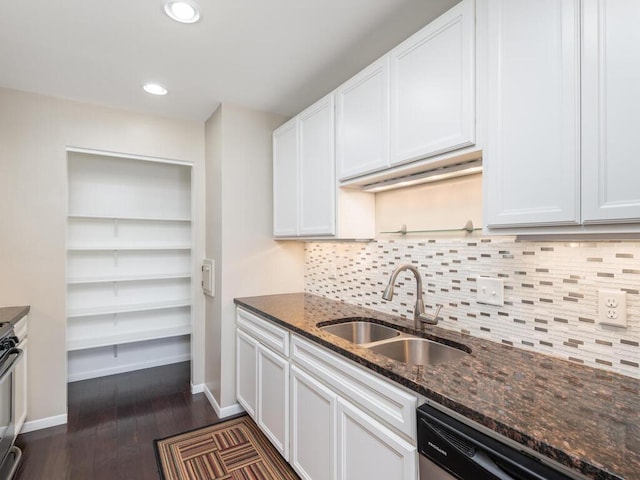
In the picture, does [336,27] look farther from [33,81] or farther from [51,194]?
[51,194]

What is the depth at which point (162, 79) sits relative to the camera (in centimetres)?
230

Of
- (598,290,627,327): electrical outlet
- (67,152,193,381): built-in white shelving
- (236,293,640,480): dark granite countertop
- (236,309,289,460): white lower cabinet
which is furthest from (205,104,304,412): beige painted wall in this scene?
(598,290,627,327): electrical outlet

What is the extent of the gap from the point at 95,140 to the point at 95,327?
1.75 m

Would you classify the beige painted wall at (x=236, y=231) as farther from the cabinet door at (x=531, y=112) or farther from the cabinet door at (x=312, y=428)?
the cabinet door at (x=531, y=112)

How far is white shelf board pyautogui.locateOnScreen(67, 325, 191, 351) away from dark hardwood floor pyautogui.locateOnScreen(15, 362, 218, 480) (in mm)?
437

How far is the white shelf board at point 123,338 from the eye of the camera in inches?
113

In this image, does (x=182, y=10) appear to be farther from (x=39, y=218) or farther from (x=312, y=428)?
(x=312, y=428)

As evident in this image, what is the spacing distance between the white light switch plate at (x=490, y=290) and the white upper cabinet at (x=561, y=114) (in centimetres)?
40

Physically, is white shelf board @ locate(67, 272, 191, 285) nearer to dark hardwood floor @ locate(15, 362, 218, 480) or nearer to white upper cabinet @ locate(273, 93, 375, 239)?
dark hardwood floor @ locate(15, 362, 218, 480)

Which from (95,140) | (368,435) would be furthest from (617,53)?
(95,140)

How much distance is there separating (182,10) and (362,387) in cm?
190

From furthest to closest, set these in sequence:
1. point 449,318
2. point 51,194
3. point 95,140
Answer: point 95,140 → point 51,194 → point 449,318

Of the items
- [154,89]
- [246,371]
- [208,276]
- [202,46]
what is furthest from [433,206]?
[154,89]

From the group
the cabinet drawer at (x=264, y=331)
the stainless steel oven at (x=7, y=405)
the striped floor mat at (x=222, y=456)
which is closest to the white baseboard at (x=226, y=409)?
the striped floor mat at (x=222, y=456)
